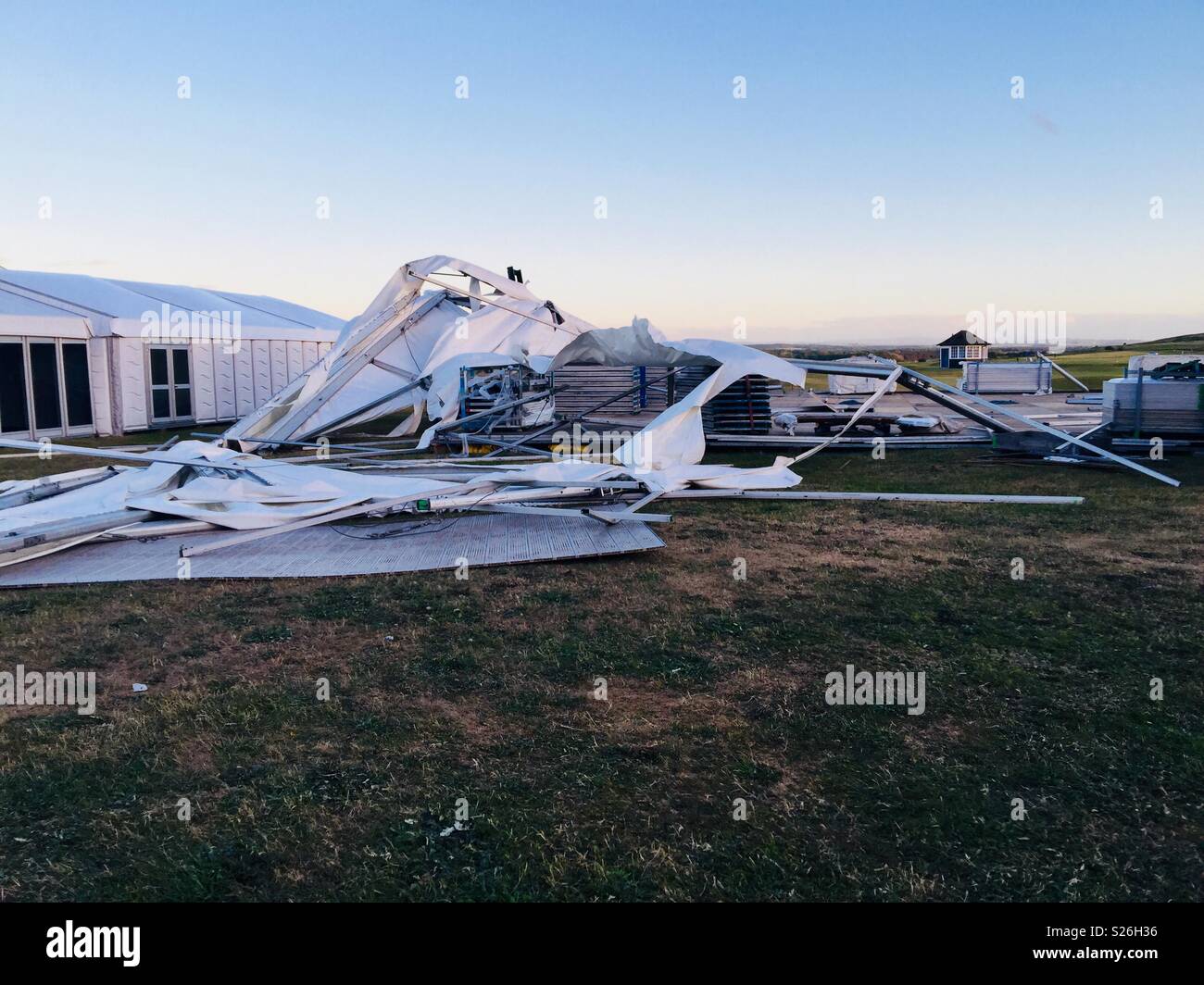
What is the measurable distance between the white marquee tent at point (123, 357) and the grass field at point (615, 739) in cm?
1267

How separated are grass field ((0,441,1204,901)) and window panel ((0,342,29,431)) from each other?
12.1m

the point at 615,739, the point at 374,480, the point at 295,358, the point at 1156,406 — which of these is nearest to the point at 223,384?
the point at 295,358

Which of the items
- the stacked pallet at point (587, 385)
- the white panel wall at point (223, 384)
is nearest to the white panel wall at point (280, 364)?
the white panel wall at point (223, 384)

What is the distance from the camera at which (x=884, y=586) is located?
681 centimetres

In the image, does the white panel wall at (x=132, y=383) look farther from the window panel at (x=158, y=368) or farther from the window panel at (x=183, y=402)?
the window panel at (x=183, y=402)

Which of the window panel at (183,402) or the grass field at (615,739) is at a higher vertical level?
the window panel at (183,402)

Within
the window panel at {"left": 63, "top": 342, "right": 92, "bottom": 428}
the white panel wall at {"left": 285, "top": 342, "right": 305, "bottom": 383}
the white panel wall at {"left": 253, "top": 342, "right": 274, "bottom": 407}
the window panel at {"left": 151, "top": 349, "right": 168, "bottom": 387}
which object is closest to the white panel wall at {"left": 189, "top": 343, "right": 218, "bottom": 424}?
the window panel at {"left": 151, "top": 349, "right": 168, "bottom": 387}

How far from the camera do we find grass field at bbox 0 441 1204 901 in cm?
326

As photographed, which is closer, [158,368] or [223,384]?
[158,368]

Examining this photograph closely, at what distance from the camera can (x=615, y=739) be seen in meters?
4.28

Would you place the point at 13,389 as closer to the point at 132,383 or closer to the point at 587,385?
the point at 132,383

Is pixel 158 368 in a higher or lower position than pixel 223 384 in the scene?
higher

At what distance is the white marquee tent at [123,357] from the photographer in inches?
674

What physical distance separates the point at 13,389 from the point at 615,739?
56.0 ft
